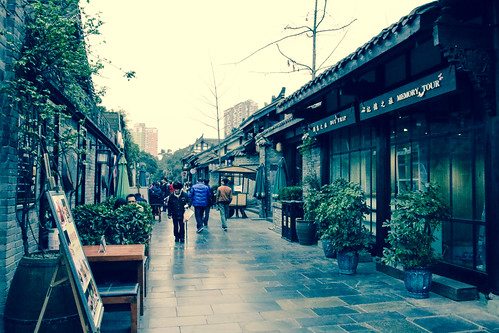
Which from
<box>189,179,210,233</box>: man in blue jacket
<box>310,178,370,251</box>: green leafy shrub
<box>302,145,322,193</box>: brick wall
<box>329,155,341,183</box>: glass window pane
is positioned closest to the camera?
<box>310,178,370,251</box>: green leafy shrub

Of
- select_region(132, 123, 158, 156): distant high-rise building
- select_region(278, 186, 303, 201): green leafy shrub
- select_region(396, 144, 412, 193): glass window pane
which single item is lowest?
select_region(278, 186, 303, 201): green leafy shrub

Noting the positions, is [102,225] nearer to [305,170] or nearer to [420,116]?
[420,116]

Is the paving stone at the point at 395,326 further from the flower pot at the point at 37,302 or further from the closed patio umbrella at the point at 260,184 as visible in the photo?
the closed patio umbrella at the point at 260,184

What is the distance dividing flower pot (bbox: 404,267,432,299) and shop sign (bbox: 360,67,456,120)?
2315mm

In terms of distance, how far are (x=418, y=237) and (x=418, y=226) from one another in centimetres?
18

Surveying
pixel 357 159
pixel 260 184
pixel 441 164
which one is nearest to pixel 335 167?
pixel 357 159

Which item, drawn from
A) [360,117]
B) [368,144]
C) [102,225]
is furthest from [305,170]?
[102,225]

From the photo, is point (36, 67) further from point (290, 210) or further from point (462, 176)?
point (290, 210)

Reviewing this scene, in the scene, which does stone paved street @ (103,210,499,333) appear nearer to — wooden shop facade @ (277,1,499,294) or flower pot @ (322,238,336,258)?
flower pot @ (322,238,336,258)

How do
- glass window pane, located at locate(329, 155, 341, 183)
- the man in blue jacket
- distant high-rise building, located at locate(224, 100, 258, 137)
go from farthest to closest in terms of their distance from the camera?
distant high-rise building, located at locate(224, 100, 258, 137), the man in blue jacket, glass window pane, located at locate(329, 155, 341, 183)

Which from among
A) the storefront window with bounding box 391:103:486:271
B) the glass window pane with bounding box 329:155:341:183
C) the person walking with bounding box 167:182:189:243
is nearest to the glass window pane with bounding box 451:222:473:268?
the storefront window with bounding box 391:103:486:271

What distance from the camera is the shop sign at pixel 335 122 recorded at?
24.1 ft

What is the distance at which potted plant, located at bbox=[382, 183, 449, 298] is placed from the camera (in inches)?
198

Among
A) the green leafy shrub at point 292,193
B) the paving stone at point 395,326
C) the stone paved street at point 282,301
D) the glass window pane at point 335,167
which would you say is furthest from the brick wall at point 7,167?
the green leafy shrub at point 292,193
